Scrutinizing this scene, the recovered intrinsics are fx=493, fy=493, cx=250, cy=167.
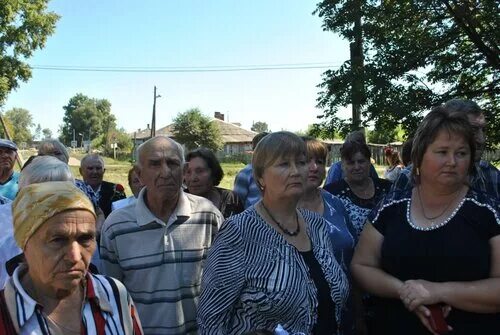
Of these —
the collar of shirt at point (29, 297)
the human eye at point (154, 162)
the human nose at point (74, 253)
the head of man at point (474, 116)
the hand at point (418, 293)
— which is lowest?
the hand at point (418, 293)

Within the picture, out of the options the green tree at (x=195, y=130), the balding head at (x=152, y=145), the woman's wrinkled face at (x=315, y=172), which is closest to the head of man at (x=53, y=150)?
the balding head at (x=152, y=145)

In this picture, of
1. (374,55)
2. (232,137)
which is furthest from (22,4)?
(232,137)

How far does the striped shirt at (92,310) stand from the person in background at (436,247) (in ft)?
4.31

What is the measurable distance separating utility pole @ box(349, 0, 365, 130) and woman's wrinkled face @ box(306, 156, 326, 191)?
4.93 metres

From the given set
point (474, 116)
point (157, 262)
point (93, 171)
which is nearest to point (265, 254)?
point (157, 262)

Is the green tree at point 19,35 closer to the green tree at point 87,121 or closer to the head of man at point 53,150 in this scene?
the head of man at point 53,150

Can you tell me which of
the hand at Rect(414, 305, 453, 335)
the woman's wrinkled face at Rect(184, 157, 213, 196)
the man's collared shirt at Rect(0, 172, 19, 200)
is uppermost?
the woman's wrinkled face at Rect(184, 157, 213, 196)

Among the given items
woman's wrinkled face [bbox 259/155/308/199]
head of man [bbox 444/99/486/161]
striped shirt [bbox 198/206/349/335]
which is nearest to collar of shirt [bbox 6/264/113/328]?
striped shirt [bbox 198/206/349/335]

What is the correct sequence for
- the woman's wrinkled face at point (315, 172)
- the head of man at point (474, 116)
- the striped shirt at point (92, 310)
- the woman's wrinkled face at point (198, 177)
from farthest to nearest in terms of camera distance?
the woman's wrinkled face at point (198, 177) → the woman's wrinkled face at point (315, 172) → the head of man at point (474, 116) → the striped shirt at point (92, 310)

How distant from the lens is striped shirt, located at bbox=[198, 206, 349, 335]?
89.5 inches

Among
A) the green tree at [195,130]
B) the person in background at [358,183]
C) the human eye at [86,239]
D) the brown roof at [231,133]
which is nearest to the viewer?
the human eye at [86,239]

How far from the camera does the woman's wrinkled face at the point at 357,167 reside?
412 centimetres

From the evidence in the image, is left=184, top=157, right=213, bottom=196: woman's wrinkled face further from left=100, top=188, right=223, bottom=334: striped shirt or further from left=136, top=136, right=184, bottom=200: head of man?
left=100, top=188, right=223, bottom=334: striped shirt

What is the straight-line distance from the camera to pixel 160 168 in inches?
117
